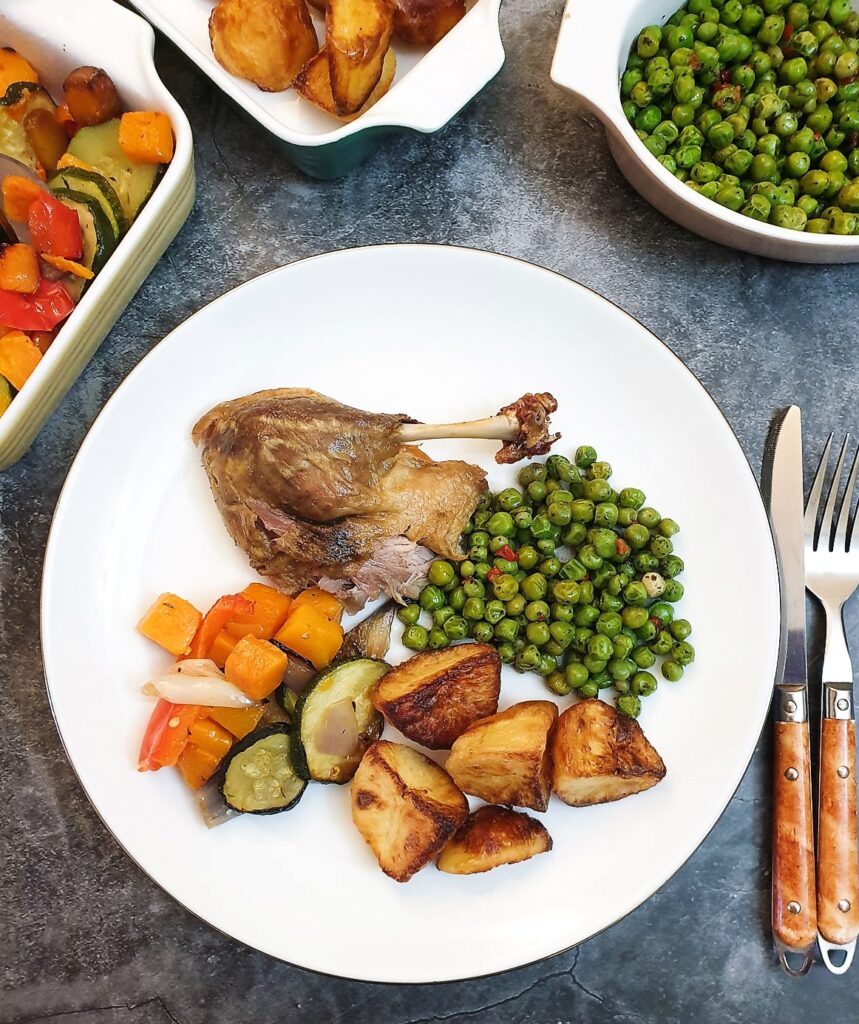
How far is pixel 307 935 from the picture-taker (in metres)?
2.34

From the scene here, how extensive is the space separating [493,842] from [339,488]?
3.47 feet

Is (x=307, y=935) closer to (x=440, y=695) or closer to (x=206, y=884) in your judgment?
(x=206, y=884)

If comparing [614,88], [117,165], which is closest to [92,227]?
[117,165]

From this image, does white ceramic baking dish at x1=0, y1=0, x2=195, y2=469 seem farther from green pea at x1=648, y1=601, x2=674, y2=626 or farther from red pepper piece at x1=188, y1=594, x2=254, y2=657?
green pea at x1=648, y1=601, x2=674, y2=626

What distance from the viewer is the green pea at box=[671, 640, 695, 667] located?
2396 millimetres

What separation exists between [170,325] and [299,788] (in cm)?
158

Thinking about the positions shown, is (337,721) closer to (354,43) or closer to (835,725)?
(835,725)

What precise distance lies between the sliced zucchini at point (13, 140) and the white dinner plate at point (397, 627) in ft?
2.23

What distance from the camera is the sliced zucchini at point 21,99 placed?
239cm

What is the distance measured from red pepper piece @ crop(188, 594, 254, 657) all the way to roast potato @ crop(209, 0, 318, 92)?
1.59m

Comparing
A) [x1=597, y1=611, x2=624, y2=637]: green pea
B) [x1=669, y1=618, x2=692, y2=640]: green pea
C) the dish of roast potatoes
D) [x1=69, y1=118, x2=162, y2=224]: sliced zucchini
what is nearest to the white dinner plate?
[x1=669, y1=618, x2=692, y2=640]: green pea

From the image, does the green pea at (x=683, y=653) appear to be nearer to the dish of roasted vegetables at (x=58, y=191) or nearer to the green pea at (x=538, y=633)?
the green pea at (x=538, y=633)

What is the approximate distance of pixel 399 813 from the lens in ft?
7.22

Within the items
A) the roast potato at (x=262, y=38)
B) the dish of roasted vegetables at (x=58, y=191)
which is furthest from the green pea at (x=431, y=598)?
the roast potato at (x=262, y=38)
